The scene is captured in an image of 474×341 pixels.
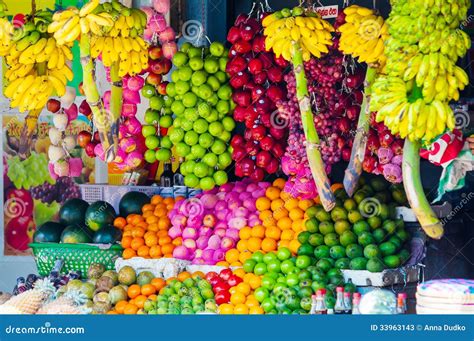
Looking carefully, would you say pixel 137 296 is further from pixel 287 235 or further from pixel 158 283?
pixel 287 235

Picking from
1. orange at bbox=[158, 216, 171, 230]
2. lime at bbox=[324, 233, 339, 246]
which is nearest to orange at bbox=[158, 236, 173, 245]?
orange at bbox=[158, 216, 171, 230]

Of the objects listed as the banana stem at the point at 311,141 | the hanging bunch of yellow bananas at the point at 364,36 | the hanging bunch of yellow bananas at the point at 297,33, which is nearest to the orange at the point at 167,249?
the banana stem at the point at 311,141

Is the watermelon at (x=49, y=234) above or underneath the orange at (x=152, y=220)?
underneath

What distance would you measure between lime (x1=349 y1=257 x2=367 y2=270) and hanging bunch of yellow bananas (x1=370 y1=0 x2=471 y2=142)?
3.49ft

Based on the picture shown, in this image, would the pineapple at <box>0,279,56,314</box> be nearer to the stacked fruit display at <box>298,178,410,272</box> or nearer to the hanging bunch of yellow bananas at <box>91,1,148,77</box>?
the hanging bunch of yellow bananas at <box>91,1,148,77</box>

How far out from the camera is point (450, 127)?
14.4 ft

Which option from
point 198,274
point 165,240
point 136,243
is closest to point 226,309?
point 198,274

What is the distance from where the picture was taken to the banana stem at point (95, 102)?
17.0ft

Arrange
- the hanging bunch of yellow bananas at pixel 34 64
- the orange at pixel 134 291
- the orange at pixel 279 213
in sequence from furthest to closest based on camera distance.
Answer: the orange at pixel 279 213
the orange at pixel 134 291
the hanging bunch of yellow bananas at pixel 34 64

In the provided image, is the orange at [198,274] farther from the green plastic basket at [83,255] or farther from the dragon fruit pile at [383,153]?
the dragon fruit pile at [383,153]

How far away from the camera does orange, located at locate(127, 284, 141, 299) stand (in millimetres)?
5594

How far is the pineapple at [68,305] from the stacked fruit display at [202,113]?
961mm

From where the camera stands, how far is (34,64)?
555cm
